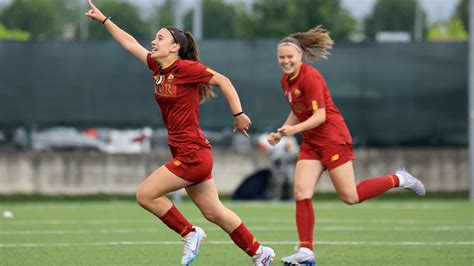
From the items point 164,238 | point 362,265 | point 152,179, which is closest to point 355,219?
point 164,238

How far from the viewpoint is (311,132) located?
10.0 m

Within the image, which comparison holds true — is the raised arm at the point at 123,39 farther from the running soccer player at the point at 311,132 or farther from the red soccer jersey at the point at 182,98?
the running soccer player at the point at 311,132

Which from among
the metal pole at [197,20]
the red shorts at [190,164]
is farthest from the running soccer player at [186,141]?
the metal pole at [197,20]

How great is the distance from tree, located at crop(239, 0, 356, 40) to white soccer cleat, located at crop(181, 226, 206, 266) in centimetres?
1611

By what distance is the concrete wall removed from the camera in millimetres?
23188

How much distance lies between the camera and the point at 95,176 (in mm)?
23500

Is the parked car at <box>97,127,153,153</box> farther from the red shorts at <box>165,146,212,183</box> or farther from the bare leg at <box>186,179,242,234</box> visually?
the red shorts at <box>165,146,212,183</box>

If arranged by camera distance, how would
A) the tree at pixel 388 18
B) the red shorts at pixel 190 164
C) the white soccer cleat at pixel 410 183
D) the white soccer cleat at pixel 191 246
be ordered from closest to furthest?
the red shorts at pixel 190 164
the white soccer cleat at pixel 191 246
the white soccer cleat at pixel 410 183
the tree at pixel 388 18

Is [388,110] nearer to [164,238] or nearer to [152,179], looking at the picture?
[164,238]

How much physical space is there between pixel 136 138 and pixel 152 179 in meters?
14.8

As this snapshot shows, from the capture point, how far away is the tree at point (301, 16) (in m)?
26.0

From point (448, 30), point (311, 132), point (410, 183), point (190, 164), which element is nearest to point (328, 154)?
point (311, 132)

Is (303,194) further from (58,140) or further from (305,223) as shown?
(58,140)

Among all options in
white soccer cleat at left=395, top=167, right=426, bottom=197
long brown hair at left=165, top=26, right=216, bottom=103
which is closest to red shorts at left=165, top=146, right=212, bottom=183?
long brown hair at left=165, top=26, right=216, bottom=103
